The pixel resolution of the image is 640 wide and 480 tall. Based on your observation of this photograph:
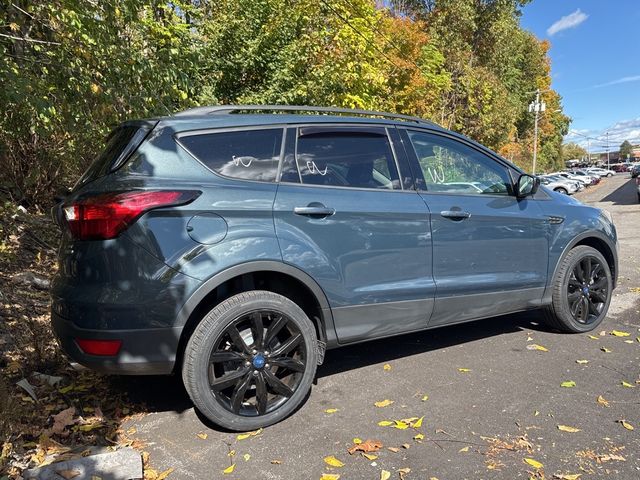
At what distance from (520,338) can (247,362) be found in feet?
8.99

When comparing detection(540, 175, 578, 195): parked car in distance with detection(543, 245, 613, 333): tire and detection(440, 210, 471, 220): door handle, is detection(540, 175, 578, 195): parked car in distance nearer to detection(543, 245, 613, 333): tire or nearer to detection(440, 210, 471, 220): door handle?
detection(543, 245, 613, 333): tire

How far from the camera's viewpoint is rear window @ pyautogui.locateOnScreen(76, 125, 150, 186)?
301cm

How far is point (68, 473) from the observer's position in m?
2.61

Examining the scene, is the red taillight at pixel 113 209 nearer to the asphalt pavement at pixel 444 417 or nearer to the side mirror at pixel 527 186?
the asphalt pavement at pixel 444 417

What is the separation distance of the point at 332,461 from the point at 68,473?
1.34 m

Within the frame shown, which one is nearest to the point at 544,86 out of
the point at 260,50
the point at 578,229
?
the point at 260,50

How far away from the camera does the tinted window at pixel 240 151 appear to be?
309 centimetres

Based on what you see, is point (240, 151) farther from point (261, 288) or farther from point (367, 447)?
point (367, 447)

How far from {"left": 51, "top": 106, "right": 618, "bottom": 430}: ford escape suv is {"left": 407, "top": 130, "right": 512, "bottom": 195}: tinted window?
2 centimetres

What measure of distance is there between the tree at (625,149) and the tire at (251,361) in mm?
169837

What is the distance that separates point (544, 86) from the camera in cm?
5038

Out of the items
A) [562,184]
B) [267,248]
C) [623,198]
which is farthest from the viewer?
[562,184]

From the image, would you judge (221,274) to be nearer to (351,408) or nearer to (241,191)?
(241,191)

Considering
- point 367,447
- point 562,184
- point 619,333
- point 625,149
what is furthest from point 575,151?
point 367,447
